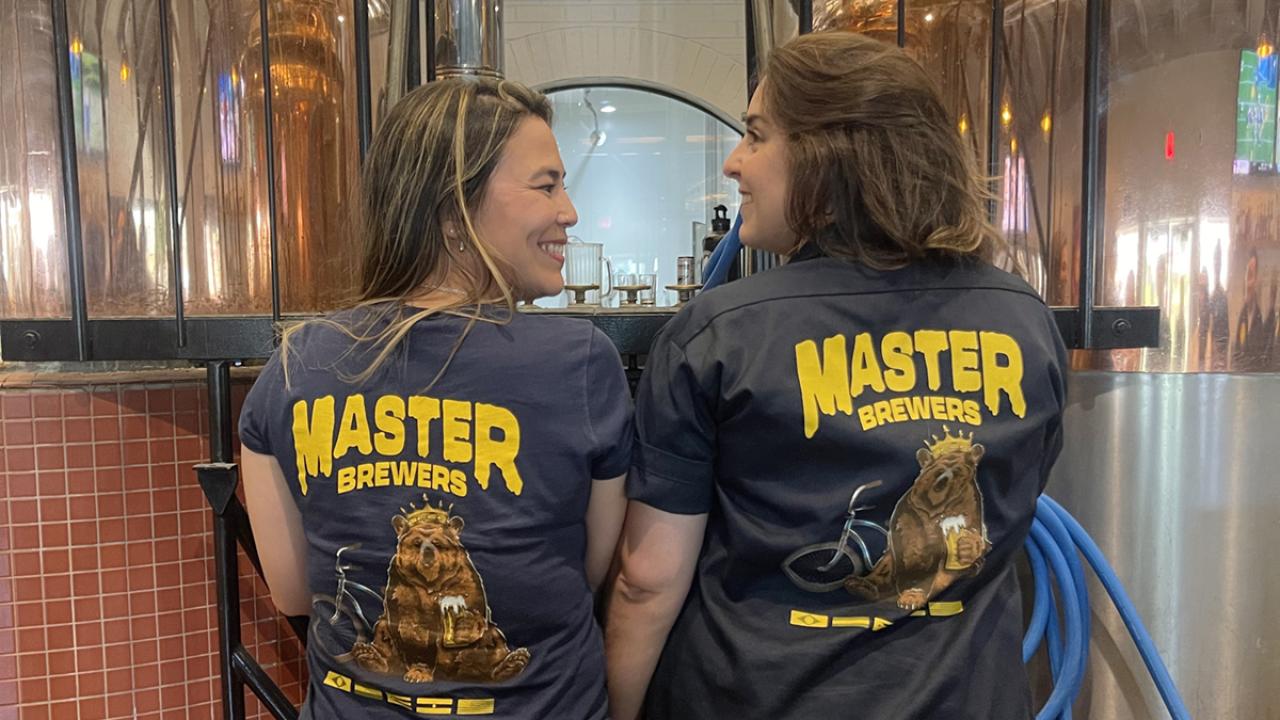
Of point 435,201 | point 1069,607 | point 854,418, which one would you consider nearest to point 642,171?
point 1069,607

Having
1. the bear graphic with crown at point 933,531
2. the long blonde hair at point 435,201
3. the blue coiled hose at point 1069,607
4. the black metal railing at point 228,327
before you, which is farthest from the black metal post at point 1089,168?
the long blonde hair at point 435,201

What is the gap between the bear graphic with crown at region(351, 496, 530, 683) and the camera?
28.3 inches

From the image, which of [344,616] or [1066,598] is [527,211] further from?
[1066,598]

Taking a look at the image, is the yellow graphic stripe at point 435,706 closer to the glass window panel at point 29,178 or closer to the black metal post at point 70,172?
the black metal post at point 70,172

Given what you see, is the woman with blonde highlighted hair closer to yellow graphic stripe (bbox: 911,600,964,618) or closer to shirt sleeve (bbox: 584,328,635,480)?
shirt sleeve (bbox: 584,328,635,480)

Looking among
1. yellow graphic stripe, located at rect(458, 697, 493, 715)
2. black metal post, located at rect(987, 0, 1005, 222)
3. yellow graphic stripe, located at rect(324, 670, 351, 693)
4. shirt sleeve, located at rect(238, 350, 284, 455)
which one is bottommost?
yellow graphic stripe, located at rect(458, 697, 493, 715)

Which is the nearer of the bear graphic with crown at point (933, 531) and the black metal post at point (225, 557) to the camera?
the bear graphic with crown at point (933, 531)

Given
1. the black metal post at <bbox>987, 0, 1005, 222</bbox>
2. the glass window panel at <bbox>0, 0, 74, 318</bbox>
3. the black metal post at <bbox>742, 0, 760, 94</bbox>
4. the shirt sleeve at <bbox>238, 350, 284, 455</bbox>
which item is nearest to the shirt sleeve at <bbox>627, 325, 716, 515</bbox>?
the shirt sleeve at <bbox>238, 350, 284, 455</bbox>

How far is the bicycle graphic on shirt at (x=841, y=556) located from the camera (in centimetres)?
73

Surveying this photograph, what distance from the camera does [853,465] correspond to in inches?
28.5

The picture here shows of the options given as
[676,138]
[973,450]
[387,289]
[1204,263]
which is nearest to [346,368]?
[387,289]

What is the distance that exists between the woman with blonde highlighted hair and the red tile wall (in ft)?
2.32

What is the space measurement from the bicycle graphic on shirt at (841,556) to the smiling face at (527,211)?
36 centimetres

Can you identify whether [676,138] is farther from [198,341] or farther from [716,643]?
[716,643]
